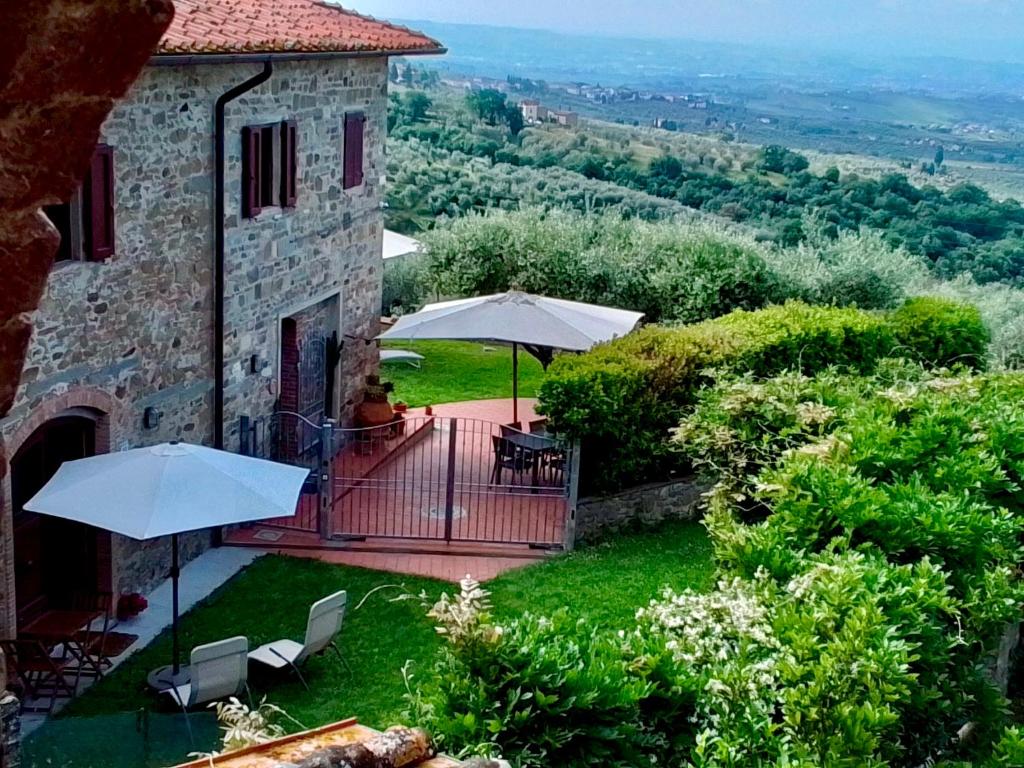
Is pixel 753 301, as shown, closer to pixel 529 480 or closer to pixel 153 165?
pixel 529 480

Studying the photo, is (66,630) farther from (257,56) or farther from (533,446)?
(533,446)

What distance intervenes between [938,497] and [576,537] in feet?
21.9

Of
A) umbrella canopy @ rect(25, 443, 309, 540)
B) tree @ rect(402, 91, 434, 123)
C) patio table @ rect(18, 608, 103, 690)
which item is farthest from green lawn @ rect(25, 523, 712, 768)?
tree @ rect(402, 91, 434, 123)

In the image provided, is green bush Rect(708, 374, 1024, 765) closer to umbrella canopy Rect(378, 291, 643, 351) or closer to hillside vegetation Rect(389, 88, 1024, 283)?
umbrella canopy Rect(378, 291, 643, 351)

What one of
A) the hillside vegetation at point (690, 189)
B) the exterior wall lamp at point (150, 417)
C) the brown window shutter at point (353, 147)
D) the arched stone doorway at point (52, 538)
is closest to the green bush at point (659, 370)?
the brown window shutter at point (353, 147)

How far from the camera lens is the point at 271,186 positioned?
14062 millimetres

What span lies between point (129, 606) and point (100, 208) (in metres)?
3.92

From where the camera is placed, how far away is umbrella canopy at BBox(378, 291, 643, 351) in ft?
53.3

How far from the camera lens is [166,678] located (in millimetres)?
10148

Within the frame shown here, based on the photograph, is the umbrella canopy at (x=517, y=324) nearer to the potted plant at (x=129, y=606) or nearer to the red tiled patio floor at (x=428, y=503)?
the red tiled patio floor at (x=428, y=503)

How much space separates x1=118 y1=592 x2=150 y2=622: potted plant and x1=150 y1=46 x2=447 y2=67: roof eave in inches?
203

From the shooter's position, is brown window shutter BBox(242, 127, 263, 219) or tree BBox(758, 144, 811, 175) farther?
tree BBox(758, 144, 811, 175)

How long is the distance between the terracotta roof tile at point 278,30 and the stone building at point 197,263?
36 millimetres

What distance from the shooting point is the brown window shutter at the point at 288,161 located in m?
14.2
